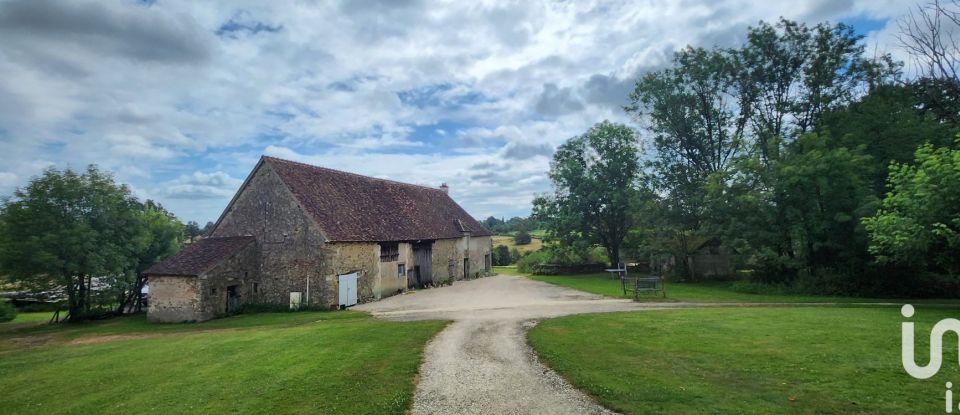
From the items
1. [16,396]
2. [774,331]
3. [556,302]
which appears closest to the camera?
[16,396]

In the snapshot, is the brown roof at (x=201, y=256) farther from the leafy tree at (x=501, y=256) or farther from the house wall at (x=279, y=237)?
the leafy tree at (x=501, y=256)

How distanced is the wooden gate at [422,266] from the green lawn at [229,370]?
13158 mm

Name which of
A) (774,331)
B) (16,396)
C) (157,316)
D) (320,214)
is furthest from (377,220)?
(774,331)

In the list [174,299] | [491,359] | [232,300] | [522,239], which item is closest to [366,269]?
[232,300]

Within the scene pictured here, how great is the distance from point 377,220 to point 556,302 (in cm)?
1457

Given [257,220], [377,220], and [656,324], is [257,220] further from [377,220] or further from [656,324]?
[656,324]

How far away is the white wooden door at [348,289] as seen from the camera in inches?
1010

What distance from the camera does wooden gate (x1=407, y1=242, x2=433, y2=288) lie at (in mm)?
33938

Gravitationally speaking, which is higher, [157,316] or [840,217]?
[840,217]

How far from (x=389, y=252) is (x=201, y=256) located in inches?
441

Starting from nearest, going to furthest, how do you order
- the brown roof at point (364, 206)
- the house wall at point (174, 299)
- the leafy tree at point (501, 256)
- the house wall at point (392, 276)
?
the house wall at point (174, 299) < the brown roof at point (364, 206) < the house wall at point (392, 276) < the leafy tree at point (501, 256)

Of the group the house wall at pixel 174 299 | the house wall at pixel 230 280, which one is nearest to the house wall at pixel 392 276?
the house wall at pixel 230 280

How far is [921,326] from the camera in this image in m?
14.5
